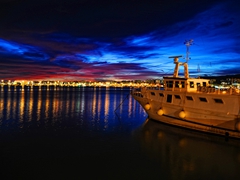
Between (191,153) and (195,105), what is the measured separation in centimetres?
774

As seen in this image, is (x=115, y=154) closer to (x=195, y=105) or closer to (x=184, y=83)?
(x=195, y=105)

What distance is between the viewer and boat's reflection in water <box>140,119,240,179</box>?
15.8 metres

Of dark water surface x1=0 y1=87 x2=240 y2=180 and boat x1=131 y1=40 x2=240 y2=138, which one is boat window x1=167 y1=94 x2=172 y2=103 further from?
dark water surface x1=0 y1=87 x2=240 y2=180

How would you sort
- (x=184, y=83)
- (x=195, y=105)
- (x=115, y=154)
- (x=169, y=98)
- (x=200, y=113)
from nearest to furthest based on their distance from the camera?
1. (x=115, y=154)
2. (x=200, y=113)
3. (x=195, y=105)
4. (x=184, y=83)
5. (x=169, y=98)

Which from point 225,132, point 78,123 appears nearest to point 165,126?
point 225,132

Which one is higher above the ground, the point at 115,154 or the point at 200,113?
the point at 200,113

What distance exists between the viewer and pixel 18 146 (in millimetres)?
20844

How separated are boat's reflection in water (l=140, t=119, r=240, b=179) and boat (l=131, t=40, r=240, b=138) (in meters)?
1.23

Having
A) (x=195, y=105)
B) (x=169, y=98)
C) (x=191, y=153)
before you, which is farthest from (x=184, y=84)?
(x=191, y=153)

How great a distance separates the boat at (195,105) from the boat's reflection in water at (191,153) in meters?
1.23

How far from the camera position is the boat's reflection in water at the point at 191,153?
15820mm

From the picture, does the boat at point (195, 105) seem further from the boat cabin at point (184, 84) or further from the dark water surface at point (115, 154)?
the dark water surface at point (115, 154)

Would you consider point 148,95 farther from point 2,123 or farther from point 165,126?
point 2,123

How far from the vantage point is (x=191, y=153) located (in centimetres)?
1962
